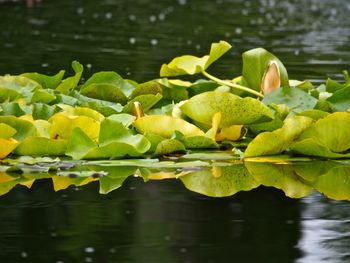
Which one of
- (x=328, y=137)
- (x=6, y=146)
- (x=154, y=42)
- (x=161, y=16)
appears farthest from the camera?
(x=161, y=16)

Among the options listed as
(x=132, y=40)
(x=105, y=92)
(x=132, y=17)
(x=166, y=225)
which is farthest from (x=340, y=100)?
(x=132, y=17)

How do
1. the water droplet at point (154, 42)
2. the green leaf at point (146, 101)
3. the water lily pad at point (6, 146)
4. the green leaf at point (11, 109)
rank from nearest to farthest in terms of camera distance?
the water lily pad at point (6, 146) < the green leaf at point (11, 109) < the green leaf at point (146, 101) < the water droplet at point (154, 42)

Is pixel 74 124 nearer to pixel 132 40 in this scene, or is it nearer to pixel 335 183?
pixel 335 183

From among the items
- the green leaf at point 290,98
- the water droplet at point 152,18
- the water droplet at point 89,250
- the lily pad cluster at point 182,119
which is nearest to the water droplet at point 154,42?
the water droplet at point 152,18

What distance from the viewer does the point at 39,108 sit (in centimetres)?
425

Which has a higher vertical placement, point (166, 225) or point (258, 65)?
point (258, 65)

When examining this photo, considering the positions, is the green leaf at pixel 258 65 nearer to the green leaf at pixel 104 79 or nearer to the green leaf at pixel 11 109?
the green leaf at pixel 104 79

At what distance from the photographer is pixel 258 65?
4.50 metres

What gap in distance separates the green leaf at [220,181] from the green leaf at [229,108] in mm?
279

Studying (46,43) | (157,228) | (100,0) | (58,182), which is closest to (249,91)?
(58,182)

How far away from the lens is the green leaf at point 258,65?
447cm

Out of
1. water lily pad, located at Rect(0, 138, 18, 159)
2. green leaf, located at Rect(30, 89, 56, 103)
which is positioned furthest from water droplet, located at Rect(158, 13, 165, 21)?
water lily pad, located at Rect(0, 138, 18, 159)

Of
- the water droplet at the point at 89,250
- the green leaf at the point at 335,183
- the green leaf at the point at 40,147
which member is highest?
the water droplet at the point at 89,250

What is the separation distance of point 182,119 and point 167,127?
0.07 meters
